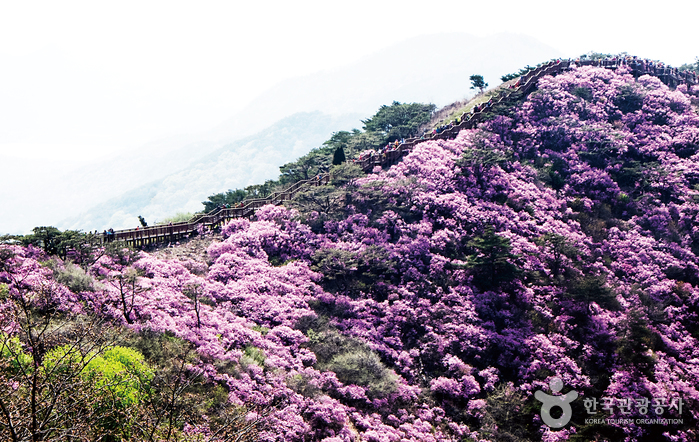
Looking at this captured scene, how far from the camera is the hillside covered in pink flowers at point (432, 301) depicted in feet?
66.6

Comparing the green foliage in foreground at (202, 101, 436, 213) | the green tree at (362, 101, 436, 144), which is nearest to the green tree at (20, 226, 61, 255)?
the green foliage in foreground at (202, 101, 436, 213)

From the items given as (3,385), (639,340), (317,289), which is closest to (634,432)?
(639,340)

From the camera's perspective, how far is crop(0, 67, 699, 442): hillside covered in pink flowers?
2030cm

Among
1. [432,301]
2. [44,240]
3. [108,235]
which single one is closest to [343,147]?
[432,301]

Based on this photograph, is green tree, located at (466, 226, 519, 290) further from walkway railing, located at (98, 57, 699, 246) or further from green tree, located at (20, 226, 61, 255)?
green tree, located at (20, 226, 61, 255)

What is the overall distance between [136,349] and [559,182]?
3447 cm

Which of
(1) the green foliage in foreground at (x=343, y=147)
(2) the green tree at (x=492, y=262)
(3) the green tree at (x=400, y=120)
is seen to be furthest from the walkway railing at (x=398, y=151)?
(2) the green tree at (x=492, y=262)

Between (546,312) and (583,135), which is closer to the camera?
(546,312)

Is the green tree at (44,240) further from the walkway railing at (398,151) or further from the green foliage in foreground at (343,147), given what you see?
the green foliage in foreground at (343,147)

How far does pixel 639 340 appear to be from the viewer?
2664 centimetres

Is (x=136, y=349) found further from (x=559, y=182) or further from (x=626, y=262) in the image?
(x=559, y=182)

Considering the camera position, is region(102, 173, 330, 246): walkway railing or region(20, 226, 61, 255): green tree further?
region(102, 173, 330, 246): walkway railing

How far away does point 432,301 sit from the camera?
95.1ft

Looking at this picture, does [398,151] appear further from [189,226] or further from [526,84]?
[526,84]
